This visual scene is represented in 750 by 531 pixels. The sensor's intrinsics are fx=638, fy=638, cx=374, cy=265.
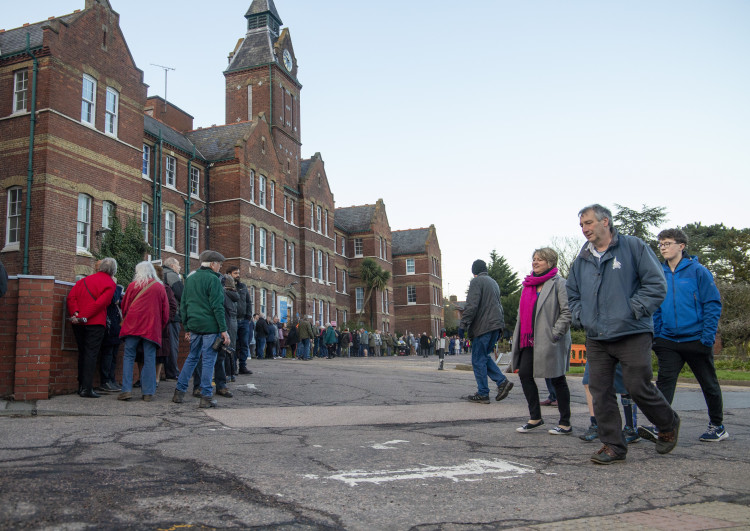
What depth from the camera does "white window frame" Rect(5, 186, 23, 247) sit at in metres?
23.0

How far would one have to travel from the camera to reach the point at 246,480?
3979 millimetres

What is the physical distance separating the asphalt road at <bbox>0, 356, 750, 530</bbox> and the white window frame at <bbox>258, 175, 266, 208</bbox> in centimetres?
3056

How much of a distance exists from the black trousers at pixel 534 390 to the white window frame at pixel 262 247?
32.1 m

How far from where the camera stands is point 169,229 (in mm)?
32062

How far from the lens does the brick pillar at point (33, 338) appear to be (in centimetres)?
769

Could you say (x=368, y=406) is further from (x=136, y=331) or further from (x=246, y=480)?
(x=246, y=480)

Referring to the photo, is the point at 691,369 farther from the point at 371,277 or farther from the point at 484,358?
the point at 371,277

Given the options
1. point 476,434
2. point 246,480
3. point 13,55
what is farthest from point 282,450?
point 13,55

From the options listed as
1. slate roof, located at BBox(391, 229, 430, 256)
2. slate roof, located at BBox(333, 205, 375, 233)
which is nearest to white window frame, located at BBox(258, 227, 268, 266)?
slate roof, located at BBox(333, 205, 375, 233)

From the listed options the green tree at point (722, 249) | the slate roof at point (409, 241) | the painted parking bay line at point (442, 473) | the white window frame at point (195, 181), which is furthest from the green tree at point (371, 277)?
the painted parking bay line at point (442, 473)

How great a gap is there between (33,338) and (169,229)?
82.7 ft

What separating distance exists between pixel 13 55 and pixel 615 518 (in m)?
26.5

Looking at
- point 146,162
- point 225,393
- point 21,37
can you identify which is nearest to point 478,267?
point 225,393

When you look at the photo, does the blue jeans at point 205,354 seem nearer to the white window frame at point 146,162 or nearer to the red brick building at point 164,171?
the red brick building at point 164,171
